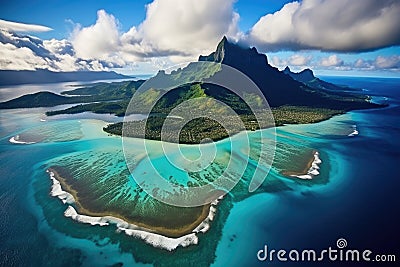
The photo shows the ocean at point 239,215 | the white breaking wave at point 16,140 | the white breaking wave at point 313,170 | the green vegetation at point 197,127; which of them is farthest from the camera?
the green vegetation at point 197,127

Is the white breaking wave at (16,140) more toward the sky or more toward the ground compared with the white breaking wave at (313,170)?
more toward the sky

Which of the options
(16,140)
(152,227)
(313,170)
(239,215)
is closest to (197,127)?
(313,170)

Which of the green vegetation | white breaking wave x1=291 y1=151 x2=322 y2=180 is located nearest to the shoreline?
white breaking wave x1=291 y1=151 x2=322 y2=180

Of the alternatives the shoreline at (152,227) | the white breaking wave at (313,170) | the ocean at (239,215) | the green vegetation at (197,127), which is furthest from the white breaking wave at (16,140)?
the white breaking wave at (313,170)

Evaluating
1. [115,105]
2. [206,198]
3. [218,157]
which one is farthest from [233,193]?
[115,105]

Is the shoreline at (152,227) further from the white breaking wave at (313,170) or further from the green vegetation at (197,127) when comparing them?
the green vegetation at (197,127)

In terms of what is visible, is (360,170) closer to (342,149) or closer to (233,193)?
(342,149)

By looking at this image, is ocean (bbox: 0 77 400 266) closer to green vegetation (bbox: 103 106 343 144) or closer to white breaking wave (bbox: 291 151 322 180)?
white breaking wave (bbox: 291 151 322 180)

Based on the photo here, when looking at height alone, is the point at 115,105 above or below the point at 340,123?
above
